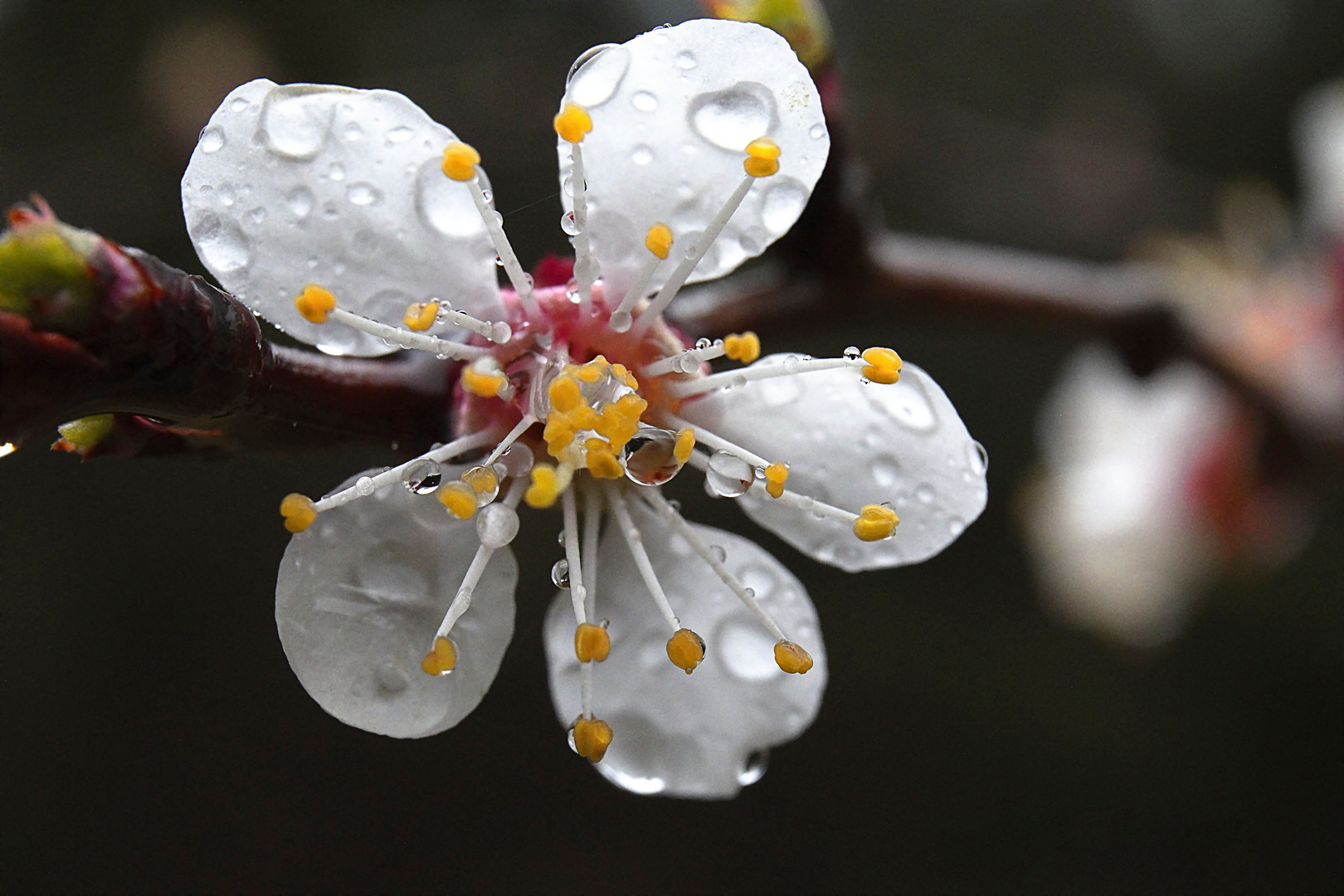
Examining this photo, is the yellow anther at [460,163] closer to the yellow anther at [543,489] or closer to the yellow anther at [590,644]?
the yellow anther at [543,489]

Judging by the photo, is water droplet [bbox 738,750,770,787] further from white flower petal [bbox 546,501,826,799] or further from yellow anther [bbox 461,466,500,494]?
yellow anther [bbox 461,466,500,494]

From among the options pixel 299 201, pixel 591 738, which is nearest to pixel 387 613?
pixel 591 738

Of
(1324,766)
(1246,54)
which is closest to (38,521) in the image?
(1324,766)

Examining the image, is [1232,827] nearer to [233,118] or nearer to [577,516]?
[577,516]

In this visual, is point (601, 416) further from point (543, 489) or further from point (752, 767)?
point (752, 767)

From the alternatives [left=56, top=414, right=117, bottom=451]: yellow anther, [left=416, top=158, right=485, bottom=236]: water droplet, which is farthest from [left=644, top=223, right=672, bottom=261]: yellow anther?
[left=56, top=414, right=117, bottom=451]: yellow anther
